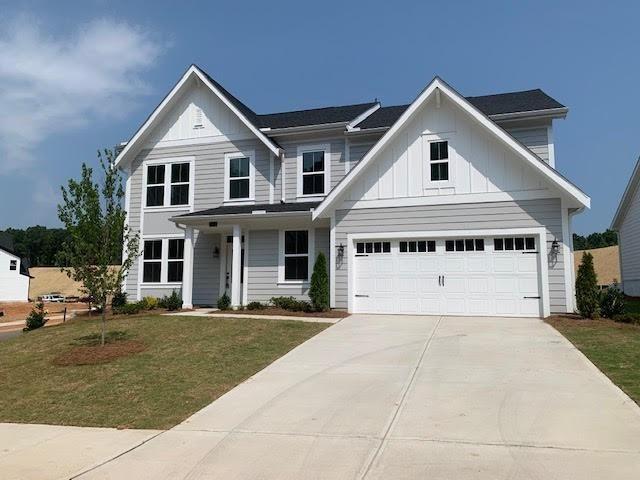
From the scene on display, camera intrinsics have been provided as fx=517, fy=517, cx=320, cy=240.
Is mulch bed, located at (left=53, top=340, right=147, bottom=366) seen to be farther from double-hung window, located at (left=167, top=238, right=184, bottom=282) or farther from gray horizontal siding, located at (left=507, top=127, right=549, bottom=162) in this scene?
gray horizontal siding, located at (left=507, top=127, right=549, bottom=162)

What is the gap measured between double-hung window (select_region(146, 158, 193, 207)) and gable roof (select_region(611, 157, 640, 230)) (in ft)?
67.6

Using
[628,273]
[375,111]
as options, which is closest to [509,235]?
[375,111]

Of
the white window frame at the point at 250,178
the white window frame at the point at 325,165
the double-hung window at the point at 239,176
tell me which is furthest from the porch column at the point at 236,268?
the white window frame at the point at 325,165

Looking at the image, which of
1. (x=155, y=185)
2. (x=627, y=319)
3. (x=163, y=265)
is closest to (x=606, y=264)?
(x=627, y=319)

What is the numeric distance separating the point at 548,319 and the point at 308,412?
9.37 meters

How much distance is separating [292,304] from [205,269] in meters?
4.44

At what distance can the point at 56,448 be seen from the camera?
5.67 meters

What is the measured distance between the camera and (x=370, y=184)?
16094mm

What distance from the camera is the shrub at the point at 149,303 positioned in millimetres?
18391

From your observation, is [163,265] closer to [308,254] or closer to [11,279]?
[308,254]

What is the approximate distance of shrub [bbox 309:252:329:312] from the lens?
15.8 metres

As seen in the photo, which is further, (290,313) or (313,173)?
(313,173)

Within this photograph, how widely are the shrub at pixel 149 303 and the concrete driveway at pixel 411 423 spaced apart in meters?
9.97

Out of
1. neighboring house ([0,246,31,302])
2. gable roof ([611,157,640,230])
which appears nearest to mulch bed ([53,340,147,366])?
gable roof ([611,157,640,230])
